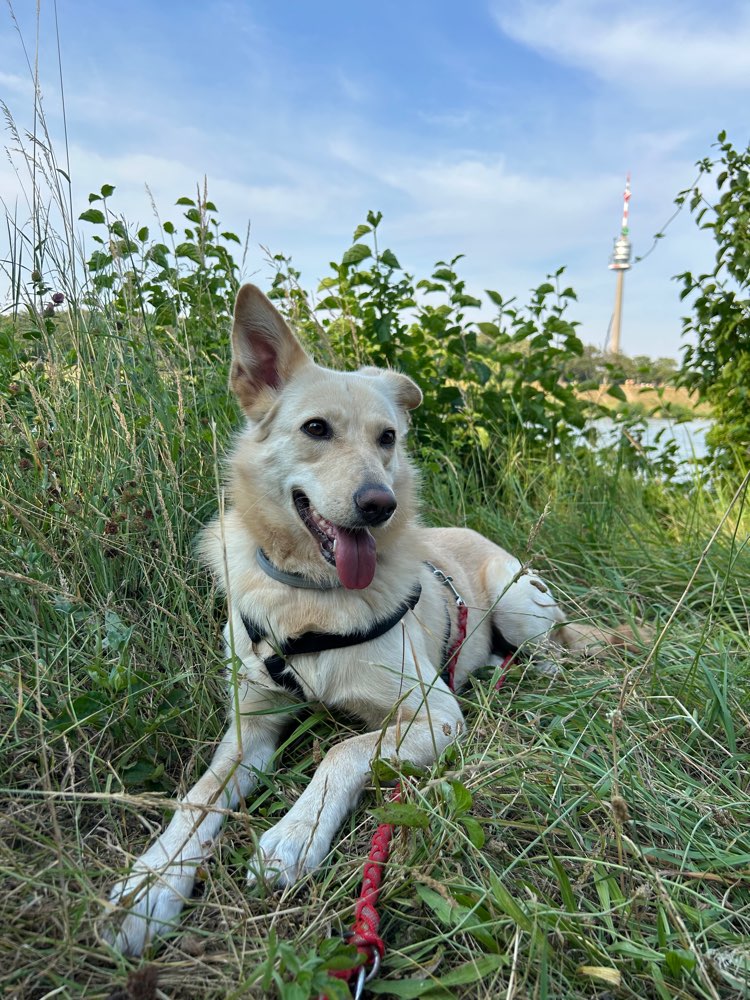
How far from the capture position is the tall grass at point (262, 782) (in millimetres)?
1237

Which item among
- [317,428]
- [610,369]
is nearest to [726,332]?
[610,369]

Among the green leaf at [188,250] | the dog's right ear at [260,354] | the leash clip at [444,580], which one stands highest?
the green leaf at [188,250]

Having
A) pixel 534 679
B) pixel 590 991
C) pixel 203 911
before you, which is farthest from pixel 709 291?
pixel 203 911

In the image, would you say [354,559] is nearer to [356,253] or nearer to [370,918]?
[370,918]

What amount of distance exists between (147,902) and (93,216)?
2.92m

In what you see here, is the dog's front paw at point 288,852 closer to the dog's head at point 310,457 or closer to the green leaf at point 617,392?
the dog's head at point 310,457

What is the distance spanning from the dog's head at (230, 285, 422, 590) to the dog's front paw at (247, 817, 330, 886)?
733 millimetres

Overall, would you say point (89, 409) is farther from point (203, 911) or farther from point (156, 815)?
point (203, 911)

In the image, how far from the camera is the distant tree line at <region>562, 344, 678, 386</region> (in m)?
4.79

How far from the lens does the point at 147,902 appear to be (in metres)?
1.30

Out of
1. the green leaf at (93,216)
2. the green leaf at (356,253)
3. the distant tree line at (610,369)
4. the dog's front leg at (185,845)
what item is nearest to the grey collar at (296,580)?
the dog's front leg at (185,845)

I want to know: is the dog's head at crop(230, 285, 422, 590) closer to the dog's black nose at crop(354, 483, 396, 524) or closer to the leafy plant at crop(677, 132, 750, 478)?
the dog's black nose at crop(354, 483, 396, 524)

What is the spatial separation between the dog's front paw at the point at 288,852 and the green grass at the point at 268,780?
0.13 feet

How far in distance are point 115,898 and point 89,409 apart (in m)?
1.99
